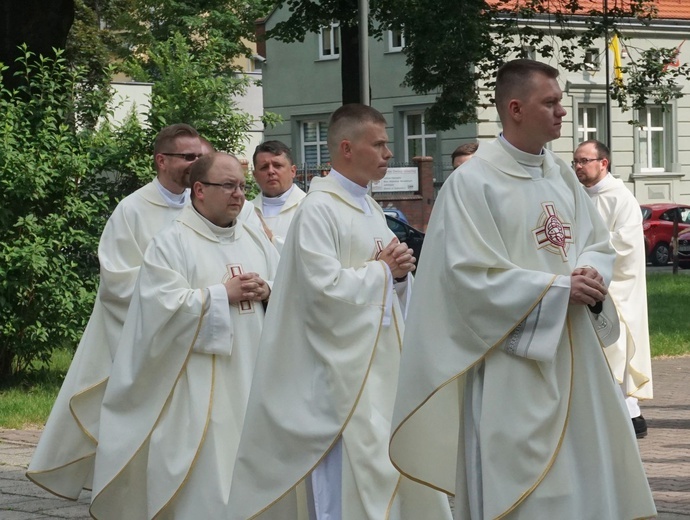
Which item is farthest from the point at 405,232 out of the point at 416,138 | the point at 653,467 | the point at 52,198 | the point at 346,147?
the point at 346,147

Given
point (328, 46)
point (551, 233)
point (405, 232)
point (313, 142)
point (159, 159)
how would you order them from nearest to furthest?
point (551, 233) < point (159, 159) < point (405, 232) < point (328, 46) < point (313, 142)

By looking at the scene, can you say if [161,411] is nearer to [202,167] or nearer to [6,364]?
[202,167]

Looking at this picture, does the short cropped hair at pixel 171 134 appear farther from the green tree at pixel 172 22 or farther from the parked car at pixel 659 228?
the green tree at pixel 172 22

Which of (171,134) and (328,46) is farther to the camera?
(328,46)

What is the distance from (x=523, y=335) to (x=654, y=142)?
38.0 meters

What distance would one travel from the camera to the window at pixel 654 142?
41.7 meters

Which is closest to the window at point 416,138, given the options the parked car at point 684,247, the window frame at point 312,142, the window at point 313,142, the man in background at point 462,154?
the window frame at point 312,142

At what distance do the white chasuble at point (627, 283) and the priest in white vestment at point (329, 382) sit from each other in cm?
431

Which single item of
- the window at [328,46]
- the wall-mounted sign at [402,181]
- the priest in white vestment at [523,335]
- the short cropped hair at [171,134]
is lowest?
the priest in white vestment at [523,335]

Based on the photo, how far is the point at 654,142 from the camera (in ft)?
138

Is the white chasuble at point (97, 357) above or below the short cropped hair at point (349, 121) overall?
below

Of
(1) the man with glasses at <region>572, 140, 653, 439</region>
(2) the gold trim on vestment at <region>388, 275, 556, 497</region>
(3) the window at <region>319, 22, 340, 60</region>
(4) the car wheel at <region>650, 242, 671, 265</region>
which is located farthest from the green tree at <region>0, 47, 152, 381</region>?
(3) the window at <region>319, 22, 340, 60</region>

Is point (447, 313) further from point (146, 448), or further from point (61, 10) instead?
point (61, 10)

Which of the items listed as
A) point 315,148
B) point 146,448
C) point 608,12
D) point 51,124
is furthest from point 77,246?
point 315,148
